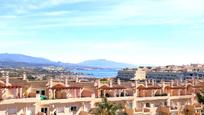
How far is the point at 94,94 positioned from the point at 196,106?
17.3 m

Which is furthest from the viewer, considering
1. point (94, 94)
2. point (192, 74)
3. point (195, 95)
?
point (192, 74)

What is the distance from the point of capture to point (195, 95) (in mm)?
67062

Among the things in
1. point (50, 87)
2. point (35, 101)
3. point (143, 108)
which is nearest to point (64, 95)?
point (50, 87)

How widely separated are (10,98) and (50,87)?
6.56 m

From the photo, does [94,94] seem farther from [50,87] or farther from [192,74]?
[192,74]

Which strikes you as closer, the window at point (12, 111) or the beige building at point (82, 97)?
the window at point (12, 111)

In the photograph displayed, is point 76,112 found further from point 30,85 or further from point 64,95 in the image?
point 30,85

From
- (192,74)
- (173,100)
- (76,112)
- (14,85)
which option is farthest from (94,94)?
(192,74)

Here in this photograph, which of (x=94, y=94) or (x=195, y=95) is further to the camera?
(x=195, y=95)

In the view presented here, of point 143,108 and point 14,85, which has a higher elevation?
point 14,85

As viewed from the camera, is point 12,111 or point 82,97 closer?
point 12,111

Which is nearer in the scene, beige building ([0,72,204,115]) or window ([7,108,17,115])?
window ([7,108,17,115])

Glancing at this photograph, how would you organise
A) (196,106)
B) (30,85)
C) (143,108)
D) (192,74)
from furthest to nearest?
(192,74), (196,106), (143,108), (30,85)

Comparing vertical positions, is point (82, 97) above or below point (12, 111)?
above
